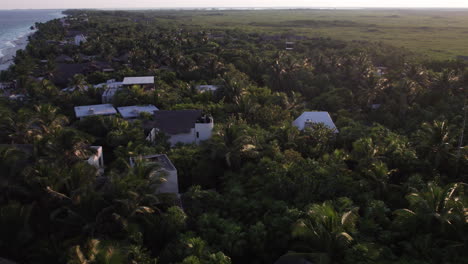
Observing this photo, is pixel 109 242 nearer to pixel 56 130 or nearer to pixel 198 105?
pixel 56 130

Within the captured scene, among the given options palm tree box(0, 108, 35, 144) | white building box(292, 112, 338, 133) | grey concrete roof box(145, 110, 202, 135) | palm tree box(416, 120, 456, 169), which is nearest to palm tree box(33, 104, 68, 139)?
palm tree box(0, 108, 35, 144)

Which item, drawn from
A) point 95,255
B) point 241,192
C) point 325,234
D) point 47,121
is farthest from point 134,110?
point 325,234

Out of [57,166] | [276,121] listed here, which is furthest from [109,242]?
[276,121]

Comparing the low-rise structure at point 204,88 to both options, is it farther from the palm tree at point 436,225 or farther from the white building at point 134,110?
the palm tree at point 436,225

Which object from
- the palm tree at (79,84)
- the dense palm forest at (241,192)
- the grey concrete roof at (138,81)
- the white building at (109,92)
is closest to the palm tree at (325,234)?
the dense palm forest at (241,192)

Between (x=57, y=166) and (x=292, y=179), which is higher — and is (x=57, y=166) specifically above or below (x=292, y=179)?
above

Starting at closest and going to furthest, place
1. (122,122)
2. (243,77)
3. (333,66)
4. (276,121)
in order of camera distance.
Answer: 1. (122,122)
2. (276,121)
3. (243,77)
4. (333,66)
